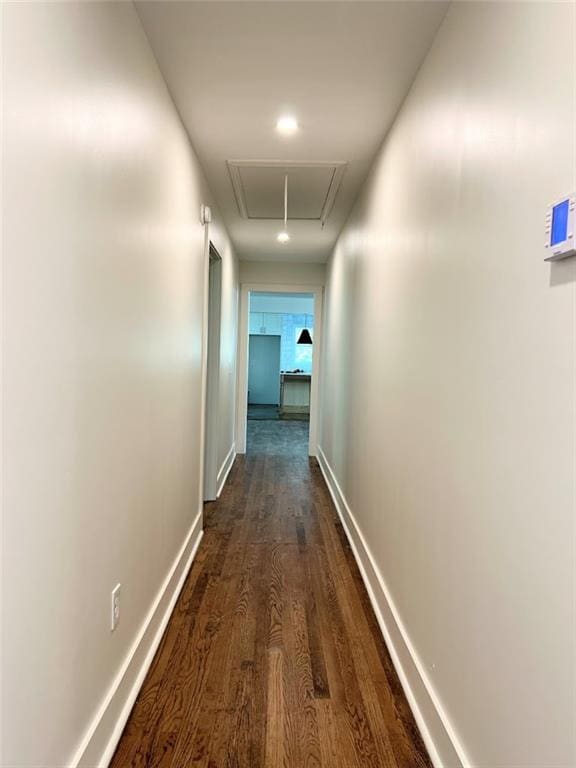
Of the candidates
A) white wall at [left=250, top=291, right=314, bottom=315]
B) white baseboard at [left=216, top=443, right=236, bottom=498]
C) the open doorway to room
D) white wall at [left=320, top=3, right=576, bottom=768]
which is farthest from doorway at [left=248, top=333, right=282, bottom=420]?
white wall at [left=320, top=3, right=576, bottom=768]

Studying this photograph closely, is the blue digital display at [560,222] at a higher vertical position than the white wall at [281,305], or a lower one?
lower

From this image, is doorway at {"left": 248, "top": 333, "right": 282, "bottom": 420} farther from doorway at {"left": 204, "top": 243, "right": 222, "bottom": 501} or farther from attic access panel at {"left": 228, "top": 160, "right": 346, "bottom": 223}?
attic access panel at {"left": 228, "top": 160, "right": 346, "bottom": 223}

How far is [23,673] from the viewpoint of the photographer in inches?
39.4

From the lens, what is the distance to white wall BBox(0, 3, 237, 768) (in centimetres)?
95

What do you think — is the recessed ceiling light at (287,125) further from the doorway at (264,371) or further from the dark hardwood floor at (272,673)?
the doorway at (264,371)

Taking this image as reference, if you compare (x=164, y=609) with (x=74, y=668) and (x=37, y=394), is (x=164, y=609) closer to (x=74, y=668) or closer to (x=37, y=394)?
(x=74, y=668)

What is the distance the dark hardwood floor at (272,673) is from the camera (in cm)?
153

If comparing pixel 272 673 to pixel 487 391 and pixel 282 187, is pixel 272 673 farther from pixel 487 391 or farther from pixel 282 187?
pixel 282 187

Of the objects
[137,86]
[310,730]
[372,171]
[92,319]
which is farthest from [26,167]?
[372,171]

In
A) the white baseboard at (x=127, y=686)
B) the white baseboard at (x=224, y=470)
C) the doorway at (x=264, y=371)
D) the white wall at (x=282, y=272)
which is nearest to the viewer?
the white baseboard at (x=127, y=686)

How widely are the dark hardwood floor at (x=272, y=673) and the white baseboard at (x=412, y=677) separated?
44 mm

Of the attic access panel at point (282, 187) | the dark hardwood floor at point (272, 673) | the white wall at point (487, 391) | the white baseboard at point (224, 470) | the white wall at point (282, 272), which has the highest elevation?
the attic access panel at point (282, 187)

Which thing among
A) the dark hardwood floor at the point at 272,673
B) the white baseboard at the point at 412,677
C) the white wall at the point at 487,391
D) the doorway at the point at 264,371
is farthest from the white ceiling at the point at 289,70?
the doorway at the point at 264,371

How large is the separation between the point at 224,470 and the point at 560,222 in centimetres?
418
